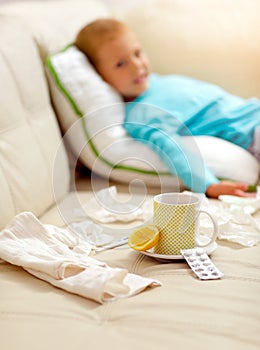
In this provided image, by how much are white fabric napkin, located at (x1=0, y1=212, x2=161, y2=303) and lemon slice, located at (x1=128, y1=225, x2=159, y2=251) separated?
0.30 ft

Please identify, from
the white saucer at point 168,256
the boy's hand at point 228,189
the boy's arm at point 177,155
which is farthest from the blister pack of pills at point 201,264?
the boy's hand at point 228,189

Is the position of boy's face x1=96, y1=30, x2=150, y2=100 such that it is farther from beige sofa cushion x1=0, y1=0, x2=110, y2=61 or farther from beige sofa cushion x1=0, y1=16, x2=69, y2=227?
beige sofa cushion x1=0, y1=16, x2=69, y2=227

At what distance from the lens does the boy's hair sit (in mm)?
1925

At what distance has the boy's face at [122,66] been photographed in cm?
193

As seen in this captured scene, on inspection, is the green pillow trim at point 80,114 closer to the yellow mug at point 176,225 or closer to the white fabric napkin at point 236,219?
the white fabric napkin at point 236,219

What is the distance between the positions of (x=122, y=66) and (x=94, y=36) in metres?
0.13

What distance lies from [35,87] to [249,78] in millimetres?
865

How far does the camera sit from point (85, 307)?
100 centimetres

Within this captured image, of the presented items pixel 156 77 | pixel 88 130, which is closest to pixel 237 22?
pixel 156 77

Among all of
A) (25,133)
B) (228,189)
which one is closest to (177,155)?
(228,189)

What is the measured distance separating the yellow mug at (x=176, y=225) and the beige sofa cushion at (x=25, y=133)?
1.19 feet

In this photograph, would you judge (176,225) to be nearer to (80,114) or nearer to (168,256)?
(168,256)

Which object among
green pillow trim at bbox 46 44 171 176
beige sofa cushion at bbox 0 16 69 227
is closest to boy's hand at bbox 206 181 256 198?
green pillow trim at bbox 46 44 171 176

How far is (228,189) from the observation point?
1.64m
